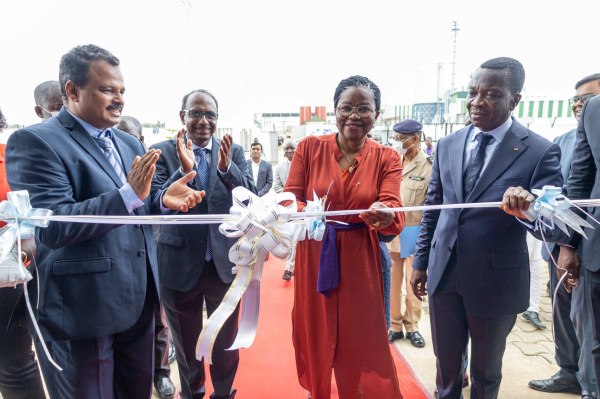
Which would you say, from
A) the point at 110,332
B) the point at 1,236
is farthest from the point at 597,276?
the point at 1,236

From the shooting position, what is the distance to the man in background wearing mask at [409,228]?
139 inches

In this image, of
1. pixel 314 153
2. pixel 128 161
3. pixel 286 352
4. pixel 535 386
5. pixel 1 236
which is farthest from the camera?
pixel 286 352

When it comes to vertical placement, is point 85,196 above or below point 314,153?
below

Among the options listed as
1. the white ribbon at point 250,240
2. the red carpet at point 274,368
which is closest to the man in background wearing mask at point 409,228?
the red carpet at point 274,368

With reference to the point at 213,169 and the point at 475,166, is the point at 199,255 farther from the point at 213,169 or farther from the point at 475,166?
the point at 475,166

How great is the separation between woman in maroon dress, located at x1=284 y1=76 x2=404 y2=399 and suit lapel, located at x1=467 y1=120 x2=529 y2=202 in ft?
1.46

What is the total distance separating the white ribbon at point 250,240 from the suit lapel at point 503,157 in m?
1.09

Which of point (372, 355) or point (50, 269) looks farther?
point (372, 355)

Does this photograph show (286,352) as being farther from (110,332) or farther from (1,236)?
(1,236)

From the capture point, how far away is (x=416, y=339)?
138 inches

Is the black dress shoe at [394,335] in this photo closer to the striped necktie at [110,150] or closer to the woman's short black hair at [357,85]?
the woman's short black hair at [357,85]

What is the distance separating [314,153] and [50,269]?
1.52 m

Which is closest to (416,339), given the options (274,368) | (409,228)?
(409,228)

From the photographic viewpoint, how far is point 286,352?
327 cm
